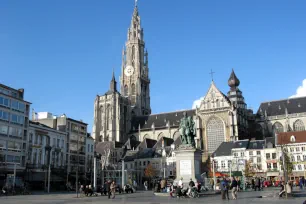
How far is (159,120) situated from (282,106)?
3578 cm

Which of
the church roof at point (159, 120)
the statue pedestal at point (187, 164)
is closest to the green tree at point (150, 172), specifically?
the church roof at point (159, 120)

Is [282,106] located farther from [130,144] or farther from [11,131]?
[11,131]

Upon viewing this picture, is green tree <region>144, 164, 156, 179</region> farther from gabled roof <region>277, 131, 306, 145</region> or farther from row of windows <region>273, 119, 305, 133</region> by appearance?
row of windows <region>273, 119, 305, 133</region>

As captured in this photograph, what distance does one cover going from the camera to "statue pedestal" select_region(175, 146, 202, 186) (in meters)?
22.4

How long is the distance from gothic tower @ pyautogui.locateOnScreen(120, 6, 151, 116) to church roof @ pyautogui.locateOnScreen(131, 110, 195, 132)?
16.1ft

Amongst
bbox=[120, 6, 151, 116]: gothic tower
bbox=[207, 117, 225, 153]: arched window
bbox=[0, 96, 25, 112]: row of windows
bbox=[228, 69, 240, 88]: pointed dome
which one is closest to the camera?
bbox=[0, 96, 25, 112]: row of windows

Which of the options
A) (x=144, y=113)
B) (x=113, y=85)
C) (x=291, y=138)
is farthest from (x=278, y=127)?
(x=113, y=85)

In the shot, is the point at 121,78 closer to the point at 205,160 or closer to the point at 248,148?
the point at 205,160

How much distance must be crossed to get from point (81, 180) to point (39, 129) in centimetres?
1222

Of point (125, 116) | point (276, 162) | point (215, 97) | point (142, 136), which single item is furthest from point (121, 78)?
point (276, 162)

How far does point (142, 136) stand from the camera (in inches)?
3996

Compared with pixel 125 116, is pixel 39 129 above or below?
below

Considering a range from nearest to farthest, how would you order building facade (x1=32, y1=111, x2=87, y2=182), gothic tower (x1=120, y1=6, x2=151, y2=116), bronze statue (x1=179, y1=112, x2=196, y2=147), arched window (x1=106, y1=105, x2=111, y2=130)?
1. bronze statue (x1=179, y1=112, x2=196, y2=147)
2. building facade (x1=32, y1=111, x2=87, y2=182)
3. arched window (x1=106, y1=105, x2=111, y2=130)
4. gothic tower (x1=120, y1=6, x2=151, y2=116)

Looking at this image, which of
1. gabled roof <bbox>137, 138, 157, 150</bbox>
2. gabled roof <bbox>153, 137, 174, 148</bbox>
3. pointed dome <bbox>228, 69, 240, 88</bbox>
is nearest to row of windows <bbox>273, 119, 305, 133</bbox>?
pointed dome <bbox>228, 69, 240, 88</bbox>
